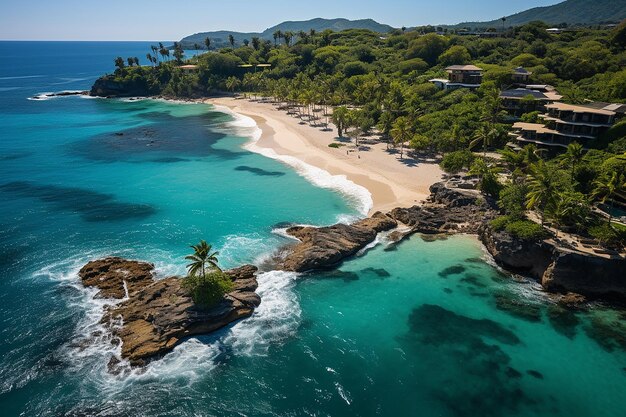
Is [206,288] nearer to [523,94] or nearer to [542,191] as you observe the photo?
[542,191]

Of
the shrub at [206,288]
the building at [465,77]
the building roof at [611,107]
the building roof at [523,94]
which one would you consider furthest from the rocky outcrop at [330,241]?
the building at [465,77]

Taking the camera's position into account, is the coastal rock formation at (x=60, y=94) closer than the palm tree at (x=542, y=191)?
No

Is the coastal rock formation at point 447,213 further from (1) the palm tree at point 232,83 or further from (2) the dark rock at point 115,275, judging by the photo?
(1) the palm tree at point 232,83

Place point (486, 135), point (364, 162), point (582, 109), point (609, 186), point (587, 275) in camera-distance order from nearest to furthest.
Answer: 1. point (587, 275)
2. point (609, 186)
3. point (582, 109)
4. point (486, 135)
5. point (364, 162)

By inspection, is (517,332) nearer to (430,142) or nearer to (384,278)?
(384,278)

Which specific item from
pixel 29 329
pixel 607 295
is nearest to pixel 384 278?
pixel 607 295

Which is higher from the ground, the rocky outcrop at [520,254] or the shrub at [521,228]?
the shrub at [521,228]

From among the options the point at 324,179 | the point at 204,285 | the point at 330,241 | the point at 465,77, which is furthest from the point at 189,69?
the point at 204,285

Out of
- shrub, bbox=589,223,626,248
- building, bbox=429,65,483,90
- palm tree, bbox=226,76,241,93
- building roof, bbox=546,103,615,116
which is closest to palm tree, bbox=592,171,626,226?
shrub, bbox=589,223,626,248
